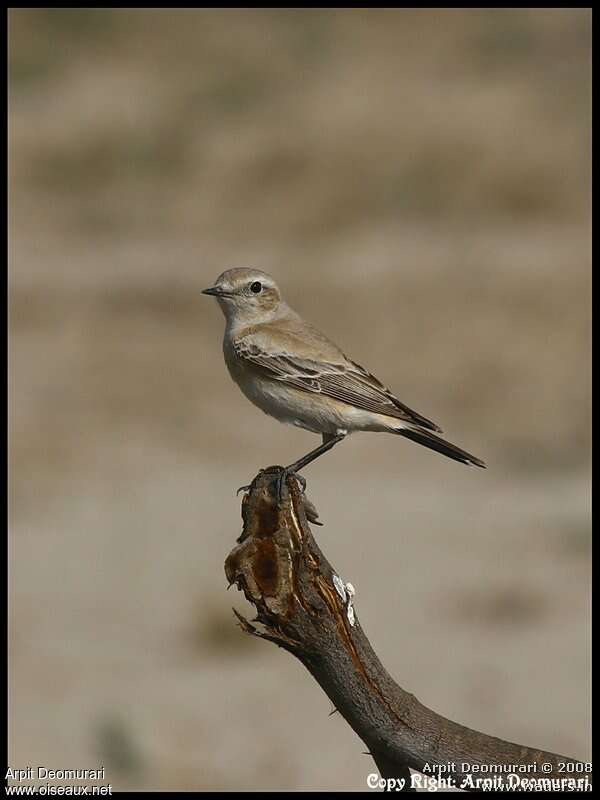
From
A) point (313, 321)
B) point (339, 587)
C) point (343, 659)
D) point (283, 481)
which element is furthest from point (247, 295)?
point (313, 321)

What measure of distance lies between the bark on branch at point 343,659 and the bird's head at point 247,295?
2481 millimetres

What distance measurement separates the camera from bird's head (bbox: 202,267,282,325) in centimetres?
762

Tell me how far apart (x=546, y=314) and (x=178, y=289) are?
5.25 meters

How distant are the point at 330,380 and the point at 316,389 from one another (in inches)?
3.7

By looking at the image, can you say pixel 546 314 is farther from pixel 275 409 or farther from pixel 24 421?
pixel 275 409

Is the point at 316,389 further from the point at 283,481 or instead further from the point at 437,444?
the point at 283,481

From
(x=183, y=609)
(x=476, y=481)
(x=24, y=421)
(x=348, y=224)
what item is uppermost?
(x=348, y=224)

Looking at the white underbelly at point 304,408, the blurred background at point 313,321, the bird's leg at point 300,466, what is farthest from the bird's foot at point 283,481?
the blurred background at point 313,321

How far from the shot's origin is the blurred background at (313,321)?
40.5ft

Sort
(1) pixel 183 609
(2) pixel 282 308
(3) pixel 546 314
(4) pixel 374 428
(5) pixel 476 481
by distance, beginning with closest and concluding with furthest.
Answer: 1. (4) pixel 374 428
2. (2) pixel 282 308
3. (1) pixel 183 609
4. (5) pixel 476 481
5. (3) pixel 546 314

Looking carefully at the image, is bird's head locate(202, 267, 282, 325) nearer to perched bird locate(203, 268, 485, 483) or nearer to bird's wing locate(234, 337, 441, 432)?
perched bird locate(203, 268, 485, 483)

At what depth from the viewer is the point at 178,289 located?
795 inches

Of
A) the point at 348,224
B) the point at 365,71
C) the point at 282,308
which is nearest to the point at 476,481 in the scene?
the point at 348,224

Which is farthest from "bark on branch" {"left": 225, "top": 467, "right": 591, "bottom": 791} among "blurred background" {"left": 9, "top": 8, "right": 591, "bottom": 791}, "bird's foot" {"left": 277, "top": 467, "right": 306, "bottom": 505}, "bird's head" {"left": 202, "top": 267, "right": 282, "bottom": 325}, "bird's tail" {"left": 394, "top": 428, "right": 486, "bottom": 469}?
"blurred background" {"left": 9, "top": 8, "right": 591, "bottom": 791}
